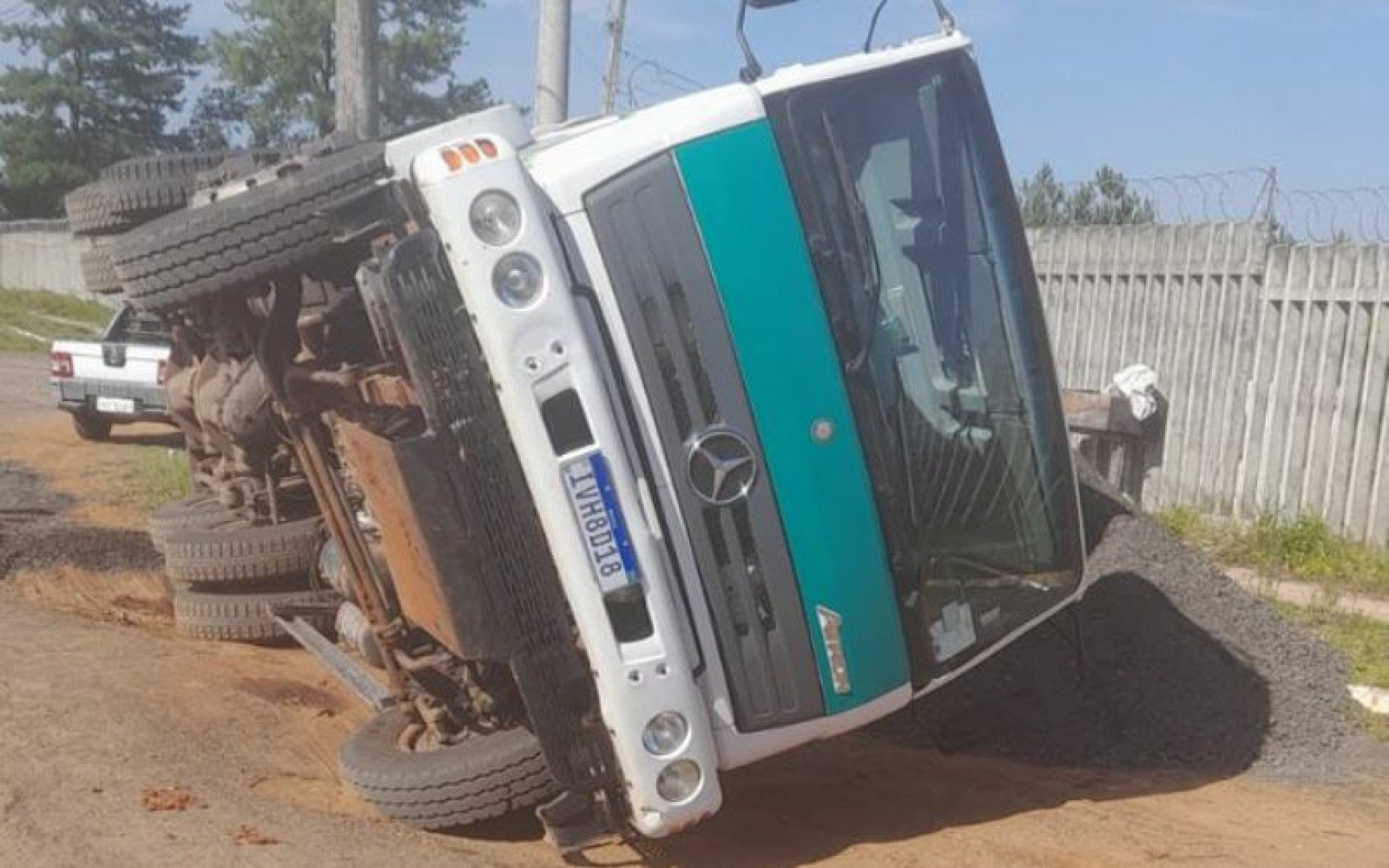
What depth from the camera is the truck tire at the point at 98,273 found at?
317 inches

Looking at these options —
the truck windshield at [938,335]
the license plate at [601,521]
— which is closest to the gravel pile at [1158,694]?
the truck windshield at [938,335]

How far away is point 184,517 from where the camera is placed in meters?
9.23

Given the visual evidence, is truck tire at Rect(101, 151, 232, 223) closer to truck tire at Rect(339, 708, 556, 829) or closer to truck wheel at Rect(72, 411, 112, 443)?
truck tire at Rect(339, 708, 556, 829)

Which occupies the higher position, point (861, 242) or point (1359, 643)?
point (861, 242)

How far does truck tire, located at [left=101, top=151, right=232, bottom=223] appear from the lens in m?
8.42

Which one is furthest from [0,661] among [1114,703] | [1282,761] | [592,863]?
[1282,761]

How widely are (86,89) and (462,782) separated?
52.9 meters

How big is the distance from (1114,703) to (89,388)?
1253cm

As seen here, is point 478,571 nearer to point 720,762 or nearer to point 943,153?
point 720,762

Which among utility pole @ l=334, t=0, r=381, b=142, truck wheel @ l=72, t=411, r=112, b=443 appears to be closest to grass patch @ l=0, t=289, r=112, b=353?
truck wheel @ l=72, t=411, r=112, b=443

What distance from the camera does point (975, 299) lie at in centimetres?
575

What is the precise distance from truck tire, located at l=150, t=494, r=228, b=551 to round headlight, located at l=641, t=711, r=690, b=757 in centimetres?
434

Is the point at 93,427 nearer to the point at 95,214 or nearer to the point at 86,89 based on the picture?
Result: the point at 95,214

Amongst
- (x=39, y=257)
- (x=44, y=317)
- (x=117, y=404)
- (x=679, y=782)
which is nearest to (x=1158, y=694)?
(x=679, y=782)
